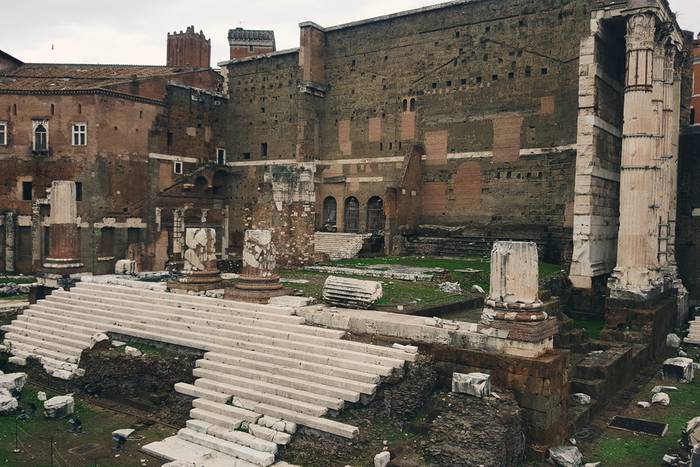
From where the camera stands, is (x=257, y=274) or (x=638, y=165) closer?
(x=257, y=274)

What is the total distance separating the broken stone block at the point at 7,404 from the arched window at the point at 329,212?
2144 centimetres

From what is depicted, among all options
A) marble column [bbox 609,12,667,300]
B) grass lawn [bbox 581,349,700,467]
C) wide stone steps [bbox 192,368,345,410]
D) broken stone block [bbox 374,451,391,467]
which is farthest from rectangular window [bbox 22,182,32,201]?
grass lawn [bbox 581,349,700,467]

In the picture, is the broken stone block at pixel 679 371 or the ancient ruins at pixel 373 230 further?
the broken stone block at pixel 679 371

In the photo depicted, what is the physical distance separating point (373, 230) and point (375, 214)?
2.56 ft

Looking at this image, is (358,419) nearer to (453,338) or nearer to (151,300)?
(453,338)

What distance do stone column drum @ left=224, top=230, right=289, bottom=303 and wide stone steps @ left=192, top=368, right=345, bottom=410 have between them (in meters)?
2.51

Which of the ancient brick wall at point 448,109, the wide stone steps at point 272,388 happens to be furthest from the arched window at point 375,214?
the wide stone steps at point 272,388

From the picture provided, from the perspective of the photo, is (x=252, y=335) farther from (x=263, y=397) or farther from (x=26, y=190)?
(x=26, y=190)

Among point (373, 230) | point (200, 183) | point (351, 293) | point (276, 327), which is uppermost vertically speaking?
point (200, 183)

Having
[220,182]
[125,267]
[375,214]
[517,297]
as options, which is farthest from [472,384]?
[220,182]

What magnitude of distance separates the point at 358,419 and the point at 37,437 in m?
4.71

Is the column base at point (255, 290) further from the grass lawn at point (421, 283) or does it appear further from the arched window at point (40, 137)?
the arched window at point (40, 137)

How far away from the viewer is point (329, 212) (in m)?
30.8

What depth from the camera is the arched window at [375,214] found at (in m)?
28.7
